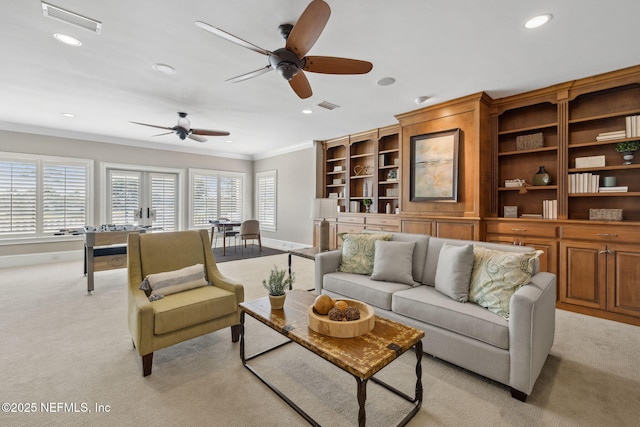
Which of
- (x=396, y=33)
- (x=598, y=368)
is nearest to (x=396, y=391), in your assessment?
(x=598, y=368)

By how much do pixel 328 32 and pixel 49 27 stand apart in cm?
239

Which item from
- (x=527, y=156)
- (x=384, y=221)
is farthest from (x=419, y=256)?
(x=527, y=156)

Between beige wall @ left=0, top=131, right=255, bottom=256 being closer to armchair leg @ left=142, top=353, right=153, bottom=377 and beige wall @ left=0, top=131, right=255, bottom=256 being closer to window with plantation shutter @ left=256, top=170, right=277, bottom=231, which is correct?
window with plantation shutter @ left=256, top=170, right=277, bottom=231

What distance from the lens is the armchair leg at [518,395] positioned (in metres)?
1.78

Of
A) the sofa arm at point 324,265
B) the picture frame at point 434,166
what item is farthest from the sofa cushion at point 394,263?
the picture frame at point 434,166

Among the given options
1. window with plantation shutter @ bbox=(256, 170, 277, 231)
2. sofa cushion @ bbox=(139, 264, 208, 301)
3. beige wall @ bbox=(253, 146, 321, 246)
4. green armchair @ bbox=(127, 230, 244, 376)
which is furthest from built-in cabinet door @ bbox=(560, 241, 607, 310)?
window with plantation shutter @ bbox=(256, 170, 277, 231)

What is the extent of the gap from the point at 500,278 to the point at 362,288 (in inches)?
45.5

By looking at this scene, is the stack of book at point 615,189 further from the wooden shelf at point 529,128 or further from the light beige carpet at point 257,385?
the light beige carpet at point 257,385

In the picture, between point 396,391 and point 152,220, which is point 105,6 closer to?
point 396,391

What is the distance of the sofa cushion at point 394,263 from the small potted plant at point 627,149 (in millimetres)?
2650

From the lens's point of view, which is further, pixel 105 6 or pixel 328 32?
pixel 328 32

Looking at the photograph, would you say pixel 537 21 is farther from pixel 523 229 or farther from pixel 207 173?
pixel 207 173

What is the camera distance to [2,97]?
13.3 ft

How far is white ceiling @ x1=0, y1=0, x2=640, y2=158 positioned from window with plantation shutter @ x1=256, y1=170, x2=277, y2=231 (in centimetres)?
342
